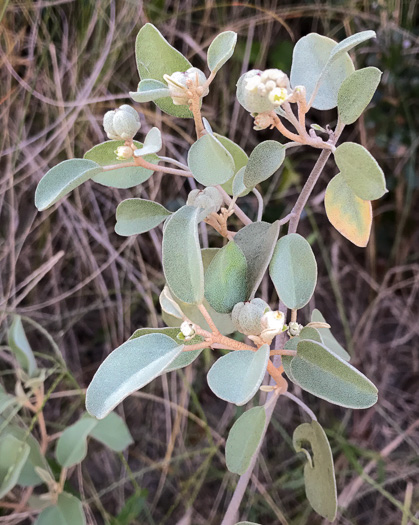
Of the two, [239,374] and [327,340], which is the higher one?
[239,374]

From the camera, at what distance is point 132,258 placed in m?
1.18

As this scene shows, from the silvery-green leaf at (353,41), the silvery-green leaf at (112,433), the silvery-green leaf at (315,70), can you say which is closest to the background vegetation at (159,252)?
the silvery-green leaf at (112,433)

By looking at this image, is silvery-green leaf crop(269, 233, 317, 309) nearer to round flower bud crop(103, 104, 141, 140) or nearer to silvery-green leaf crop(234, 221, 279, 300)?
silvery-green leaf crop(234, 221, 279, 300)

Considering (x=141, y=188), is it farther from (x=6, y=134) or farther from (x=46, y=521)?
(x=46, y=521)

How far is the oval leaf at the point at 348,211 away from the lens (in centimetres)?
53

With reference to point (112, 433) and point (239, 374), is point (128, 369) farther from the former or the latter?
point (112, 433)

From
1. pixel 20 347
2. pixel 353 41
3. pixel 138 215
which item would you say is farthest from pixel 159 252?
pixel 353 41

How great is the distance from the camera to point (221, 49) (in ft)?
1.69

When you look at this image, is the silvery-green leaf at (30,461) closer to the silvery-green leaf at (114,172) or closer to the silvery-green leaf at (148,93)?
the silvery-green leaf at (114,172)

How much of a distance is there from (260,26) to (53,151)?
53 centimetres

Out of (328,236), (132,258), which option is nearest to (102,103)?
(132,258)

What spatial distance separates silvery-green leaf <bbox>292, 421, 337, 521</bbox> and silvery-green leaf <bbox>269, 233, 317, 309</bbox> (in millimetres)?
151

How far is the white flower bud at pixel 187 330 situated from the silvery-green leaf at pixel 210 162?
0.13 meters

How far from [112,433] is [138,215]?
Result: 39cm
